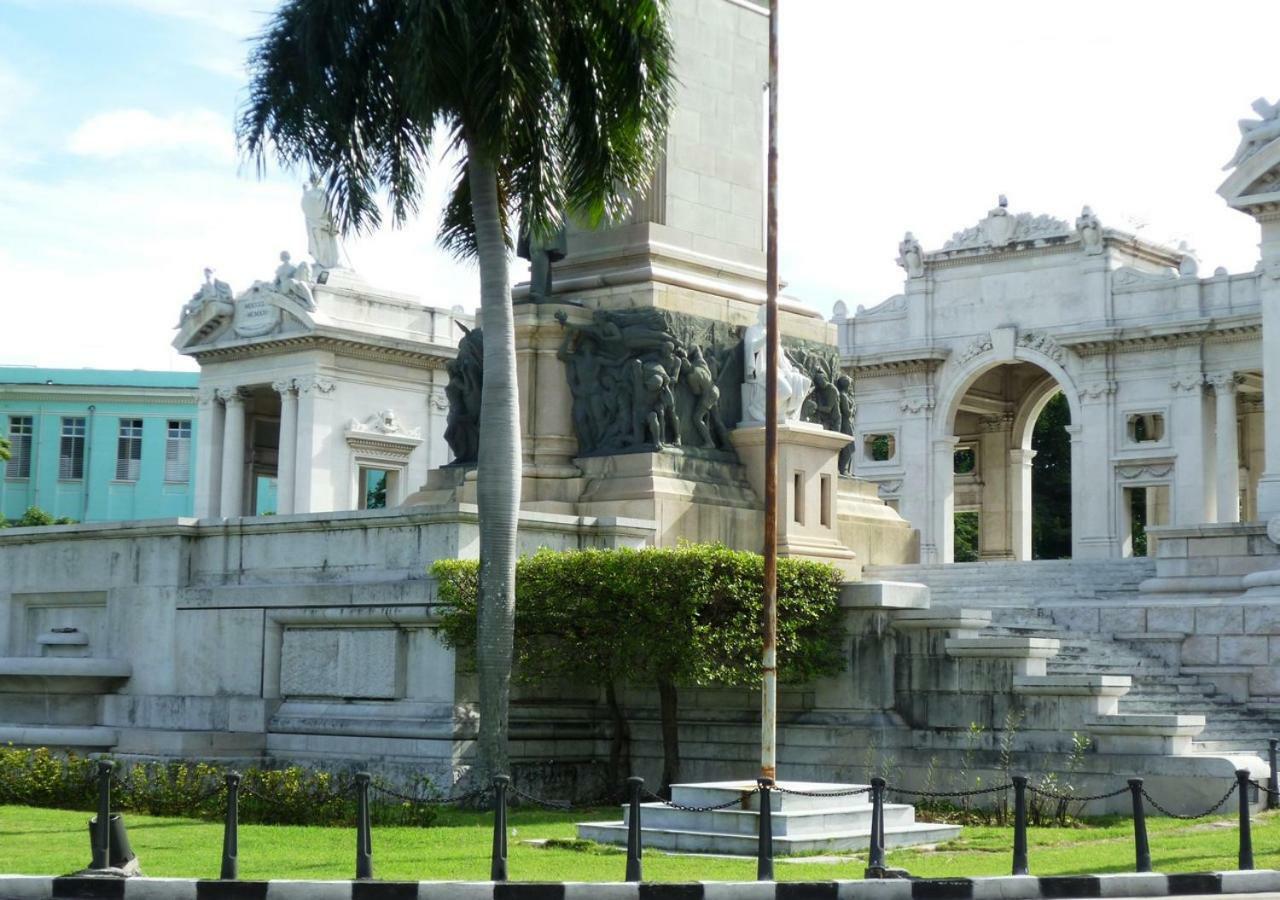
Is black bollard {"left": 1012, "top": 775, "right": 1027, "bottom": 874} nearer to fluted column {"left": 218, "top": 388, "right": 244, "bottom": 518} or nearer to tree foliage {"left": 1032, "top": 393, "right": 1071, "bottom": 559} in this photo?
fluted column {"left": 218, "top": 388, "right": 244, "bottom": 518}

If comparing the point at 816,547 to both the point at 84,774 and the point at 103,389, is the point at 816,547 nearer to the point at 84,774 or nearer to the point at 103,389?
the point at 84,774

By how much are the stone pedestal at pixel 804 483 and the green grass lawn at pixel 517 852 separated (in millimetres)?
7045

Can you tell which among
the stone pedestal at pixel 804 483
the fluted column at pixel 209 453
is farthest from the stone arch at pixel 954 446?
the stone pedestal at pixel 804 483

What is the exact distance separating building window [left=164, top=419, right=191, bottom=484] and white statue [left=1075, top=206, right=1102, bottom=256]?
36837 mm

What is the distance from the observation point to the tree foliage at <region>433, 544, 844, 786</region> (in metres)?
21.2

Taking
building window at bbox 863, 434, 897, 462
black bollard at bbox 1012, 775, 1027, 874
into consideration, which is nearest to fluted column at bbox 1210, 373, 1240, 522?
building window at bbox 863, 434, 897, 462

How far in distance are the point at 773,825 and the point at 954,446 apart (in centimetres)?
5045

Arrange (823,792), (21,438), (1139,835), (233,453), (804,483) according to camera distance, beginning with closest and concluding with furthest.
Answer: (1139,835), (823,792), (804,483), (233,453), (21,438)

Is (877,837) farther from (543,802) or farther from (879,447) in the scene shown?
(879,447)

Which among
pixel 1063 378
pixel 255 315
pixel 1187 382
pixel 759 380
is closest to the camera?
pixel 759 380

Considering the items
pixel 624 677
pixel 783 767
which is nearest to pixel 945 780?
pixel 783 767

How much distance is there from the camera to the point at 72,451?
81375 millimetres

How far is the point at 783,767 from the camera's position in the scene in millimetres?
22547

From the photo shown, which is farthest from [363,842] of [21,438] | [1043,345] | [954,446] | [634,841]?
[21,438]
